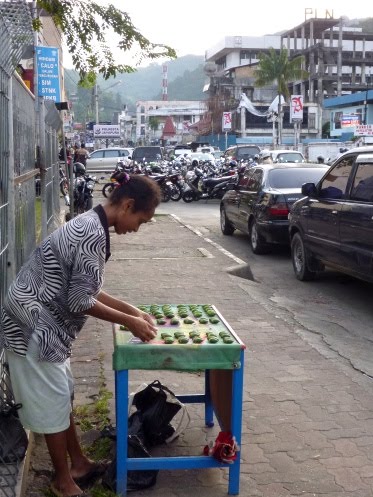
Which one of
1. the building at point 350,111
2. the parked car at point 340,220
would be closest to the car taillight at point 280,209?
the parked car at point 340,220

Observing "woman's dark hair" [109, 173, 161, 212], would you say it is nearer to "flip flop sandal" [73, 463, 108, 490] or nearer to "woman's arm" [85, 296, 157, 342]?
"woman's arm" [85, 296, 157, 342]

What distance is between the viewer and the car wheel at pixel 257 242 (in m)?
12.4

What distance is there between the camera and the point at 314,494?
383cm

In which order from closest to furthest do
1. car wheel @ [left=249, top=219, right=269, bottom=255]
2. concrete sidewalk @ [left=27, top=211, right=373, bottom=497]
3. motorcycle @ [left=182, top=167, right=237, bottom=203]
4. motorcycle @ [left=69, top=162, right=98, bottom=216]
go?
concrete sidewalk @ [left=27, top=211, right=373, bottom=497], car wheel @ [left=249, top=219, right=269, bottom=255], motorcycle @ [left=69, top=162, right=98, bottom=216], motorcycle @ [left=182, top=167, right=237, bottom=203]

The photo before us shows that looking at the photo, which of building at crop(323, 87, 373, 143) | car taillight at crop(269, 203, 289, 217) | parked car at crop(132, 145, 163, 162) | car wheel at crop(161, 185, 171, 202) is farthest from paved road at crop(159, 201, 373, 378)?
building at crop(323, 87, 373, 143)

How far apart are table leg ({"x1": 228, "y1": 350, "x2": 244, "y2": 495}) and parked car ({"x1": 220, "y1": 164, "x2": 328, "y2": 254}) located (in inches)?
323

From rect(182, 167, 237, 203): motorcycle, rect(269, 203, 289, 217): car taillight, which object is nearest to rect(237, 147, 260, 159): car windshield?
rect(182, 167, 237, 203): motorcycle

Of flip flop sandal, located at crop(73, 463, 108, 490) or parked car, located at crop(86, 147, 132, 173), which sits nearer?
flip flop sandal, located at crop(73, 463, 108, 490)

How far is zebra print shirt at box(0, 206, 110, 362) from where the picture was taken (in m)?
3.33

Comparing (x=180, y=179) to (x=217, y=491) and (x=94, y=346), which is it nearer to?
(x=94, y=346)

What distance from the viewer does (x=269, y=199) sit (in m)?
11.8

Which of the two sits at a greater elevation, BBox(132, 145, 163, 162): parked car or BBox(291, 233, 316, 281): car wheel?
BBox(132, 145, 163, 162): parked car

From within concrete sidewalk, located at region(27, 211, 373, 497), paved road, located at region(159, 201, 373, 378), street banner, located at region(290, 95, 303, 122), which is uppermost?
street banner, located at region(290, 95, 303, 122)

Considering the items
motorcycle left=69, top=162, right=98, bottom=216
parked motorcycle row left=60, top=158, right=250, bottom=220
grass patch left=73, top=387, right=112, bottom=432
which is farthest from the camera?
parked motorcycle row left=60, top=158, right=250, bottom=220
